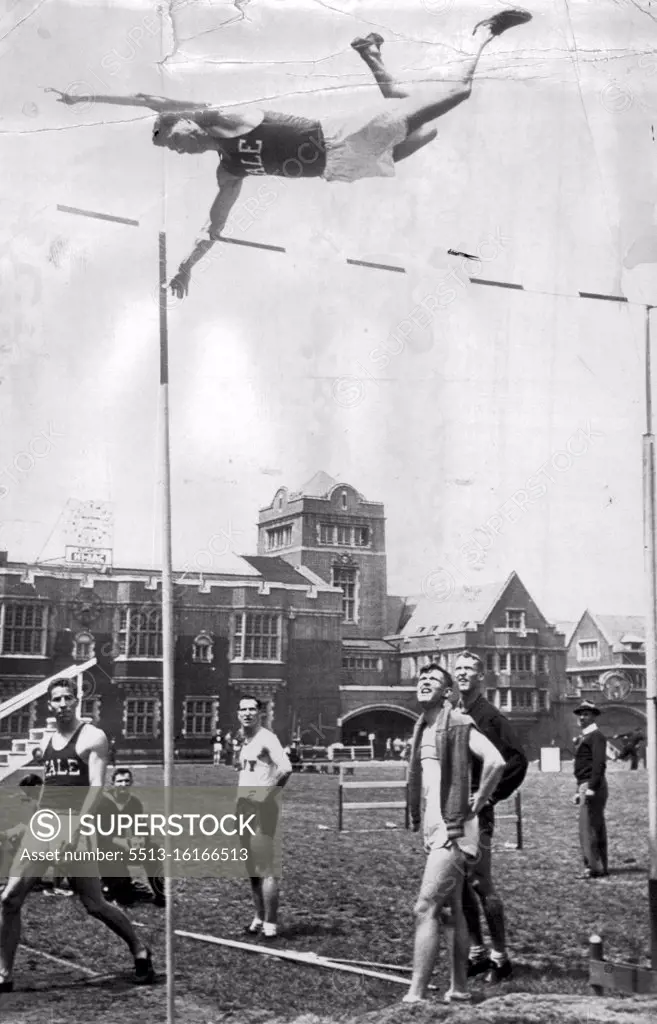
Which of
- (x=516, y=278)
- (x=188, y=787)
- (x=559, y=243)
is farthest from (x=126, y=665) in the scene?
(x=559, y=243)

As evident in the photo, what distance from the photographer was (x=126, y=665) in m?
4.14

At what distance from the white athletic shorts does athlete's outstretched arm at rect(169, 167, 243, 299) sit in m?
0.44

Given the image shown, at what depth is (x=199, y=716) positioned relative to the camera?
4.10 metres

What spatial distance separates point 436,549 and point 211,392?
1227 millimetres

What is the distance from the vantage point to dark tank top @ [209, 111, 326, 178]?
14.6 feet

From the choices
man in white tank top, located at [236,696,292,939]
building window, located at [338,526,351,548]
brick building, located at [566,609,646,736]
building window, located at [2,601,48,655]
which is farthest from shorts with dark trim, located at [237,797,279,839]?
brick building, located at [566,609,646,736]

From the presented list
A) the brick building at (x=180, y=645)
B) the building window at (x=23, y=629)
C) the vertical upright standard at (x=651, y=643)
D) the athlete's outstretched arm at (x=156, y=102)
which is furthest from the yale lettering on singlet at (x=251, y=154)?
the building window at (x=23, y=629)

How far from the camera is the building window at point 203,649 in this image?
4176mm

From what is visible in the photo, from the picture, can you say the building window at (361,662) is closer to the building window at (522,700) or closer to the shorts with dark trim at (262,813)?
the building window at (522,700)

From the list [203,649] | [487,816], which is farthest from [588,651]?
[203,649]

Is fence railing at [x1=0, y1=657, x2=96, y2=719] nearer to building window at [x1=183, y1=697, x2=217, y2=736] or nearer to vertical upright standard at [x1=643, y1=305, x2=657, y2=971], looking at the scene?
building window at [x1=183, y1=697, x2=217, y2=736]

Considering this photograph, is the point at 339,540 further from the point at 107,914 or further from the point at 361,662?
the point at 107,914

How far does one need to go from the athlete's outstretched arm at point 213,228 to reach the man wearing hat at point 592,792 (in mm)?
2604

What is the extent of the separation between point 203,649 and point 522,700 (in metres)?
1.38
